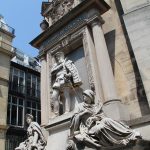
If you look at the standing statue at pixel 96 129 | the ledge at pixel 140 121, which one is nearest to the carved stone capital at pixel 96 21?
the standing statue at pixel 96 129

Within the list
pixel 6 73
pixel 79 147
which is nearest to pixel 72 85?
pixel 79 147

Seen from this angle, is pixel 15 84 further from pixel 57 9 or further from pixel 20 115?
pixel 57 9

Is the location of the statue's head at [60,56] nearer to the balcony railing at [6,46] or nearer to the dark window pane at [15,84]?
the balcony railing at [6,46]

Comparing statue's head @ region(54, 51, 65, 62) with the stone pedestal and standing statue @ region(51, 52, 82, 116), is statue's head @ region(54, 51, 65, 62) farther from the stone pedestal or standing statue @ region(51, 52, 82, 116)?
the stone pedestal

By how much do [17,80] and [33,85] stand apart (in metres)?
2.26

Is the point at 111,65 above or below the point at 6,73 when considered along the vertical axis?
below

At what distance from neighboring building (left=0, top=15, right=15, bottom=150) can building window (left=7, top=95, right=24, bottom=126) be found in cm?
152

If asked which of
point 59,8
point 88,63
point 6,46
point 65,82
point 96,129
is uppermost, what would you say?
point 6,46

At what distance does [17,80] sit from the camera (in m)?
25.3

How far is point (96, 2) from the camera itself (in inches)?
342

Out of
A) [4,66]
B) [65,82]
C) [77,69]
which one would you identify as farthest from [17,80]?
[65,82]

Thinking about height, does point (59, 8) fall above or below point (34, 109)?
below

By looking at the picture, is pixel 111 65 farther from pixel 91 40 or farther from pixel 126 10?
pixel 126 10

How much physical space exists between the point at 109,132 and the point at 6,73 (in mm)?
18604
